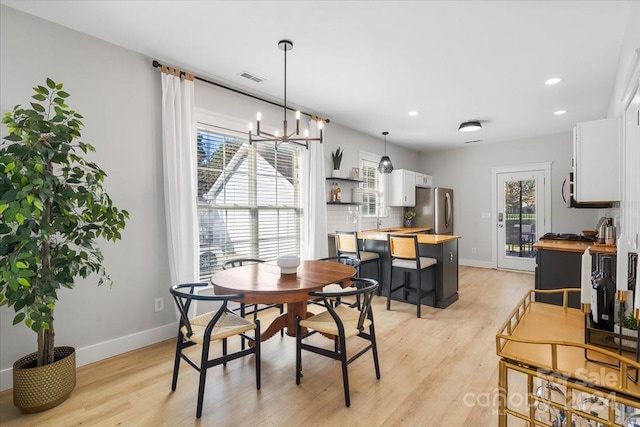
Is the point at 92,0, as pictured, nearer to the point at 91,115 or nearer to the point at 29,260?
the point at 91,115

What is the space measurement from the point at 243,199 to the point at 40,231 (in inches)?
78.1

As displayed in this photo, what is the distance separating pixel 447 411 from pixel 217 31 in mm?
3174

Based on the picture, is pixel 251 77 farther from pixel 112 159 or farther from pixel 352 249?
pixel 352 249

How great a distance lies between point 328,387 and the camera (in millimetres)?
2154

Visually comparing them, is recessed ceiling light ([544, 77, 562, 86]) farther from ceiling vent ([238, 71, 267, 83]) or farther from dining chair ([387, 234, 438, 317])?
ceiling vent ([238, 71, 267, 83])

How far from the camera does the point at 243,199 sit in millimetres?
3643

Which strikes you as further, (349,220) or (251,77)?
(349,220)

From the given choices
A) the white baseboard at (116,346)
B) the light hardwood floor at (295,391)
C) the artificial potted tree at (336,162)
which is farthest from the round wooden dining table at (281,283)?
the artificial potted tree at (336,162)

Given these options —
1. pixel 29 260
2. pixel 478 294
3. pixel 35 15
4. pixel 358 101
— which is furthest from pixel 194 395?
pixel 478 294

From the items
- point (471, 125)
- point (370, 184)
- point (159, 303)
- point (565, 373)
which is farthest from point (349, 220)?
point (565, 373)

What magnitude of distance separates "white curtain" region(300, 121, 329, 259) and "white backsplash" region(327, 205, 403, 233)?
1.75 ft

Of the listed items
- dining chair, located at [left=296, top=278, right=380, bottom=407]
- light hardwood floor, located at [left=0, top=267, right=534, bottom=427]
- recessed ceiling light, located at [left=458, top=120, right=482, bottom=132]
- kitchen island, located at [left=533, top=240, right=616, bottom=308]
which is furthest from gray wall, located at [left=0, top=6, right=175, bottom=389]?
recessed ceiling light, located at [left=458, top=120, right=482, bottom=132]

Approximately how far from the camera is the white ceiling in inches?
86.0

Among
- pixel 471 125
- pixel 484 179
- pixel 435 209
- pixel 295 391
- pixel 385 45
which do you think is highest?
pixel 385 45
